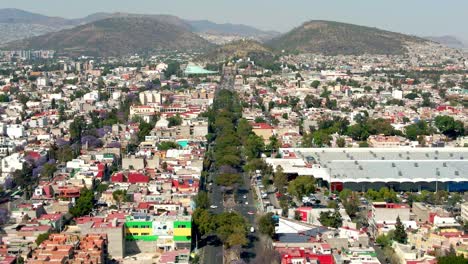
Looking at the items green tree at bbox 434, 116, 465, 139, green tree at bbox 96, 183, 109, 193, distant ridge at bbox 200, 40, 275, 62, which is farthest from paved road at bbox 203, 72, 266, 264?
distant ridge at bbox 200, 40, 275, 62

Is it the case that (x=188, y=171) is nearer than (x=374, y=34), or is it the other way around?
(x=188, y=171)

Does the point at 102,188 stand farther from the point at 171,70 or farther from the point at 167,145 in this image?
the point at 171,70

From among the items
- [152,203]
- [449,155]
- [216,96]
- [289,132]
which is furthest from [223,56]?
[152,203]

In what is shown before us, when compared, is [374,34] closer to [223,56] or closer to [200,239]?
[223,56]

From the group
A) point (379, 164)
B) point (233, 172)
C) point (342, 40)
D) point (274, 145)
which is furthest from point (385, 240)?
point (342, 40)

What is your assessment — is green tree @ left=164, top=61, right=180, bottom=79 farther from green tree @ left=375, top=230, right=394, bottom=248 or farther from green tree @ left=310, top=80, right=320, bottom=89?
green tree @ left=375, top=230, right=394, bottom=248

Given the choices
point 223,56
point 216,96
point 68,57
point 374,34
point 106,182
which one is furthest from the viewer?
point 374,34

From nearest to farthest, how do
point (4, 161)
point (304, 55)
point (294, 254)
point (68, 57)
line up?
point (294, 254) < point (4, 161) < point (304, 55) < point (68, 57)
